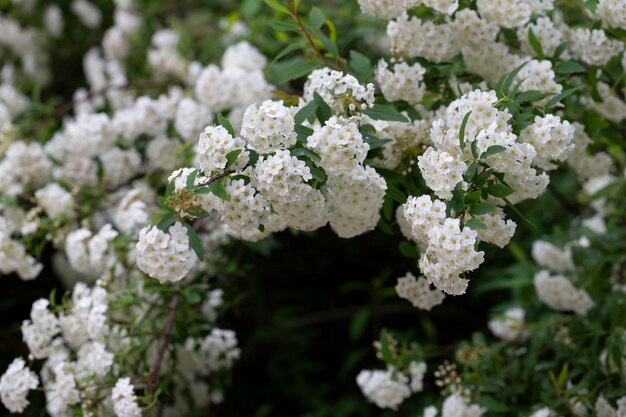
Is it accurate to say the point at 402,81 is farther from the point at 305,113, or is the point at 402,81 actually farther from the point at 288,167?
the point at 288,167

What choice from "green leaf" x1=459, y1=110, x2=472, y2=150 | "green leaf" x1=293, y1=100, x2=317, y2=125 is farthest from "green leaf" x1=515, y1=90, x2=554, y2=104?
"green leaf" x1=293, y1=100, x2=317, y2=125

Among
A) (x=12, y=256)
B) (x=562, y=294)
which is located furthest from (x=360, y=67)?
(x=12, y=256)

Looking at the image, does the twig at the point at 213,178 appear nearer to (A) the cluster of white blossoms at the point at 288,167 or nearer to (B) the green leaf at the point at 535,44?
(A) the cluster of white blossoms at the point at 288,167

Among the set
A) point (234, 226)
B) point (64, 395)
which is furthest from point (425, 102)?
point (64, 395)

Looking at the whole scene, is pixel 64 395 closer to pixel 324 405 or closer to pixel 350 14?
pixel 324 405

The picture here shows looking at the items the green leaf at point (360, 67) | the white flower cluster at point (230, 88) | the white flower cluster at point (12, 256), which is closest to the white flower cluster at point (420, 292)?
the green leaf at point (360, 67)

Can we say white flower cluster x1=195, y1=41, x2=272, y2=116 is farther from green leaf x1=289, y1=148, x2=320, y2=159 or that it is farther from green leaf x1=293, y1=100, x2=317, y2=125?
green leaf x1=289, y1=148, x2=320, y2=159
